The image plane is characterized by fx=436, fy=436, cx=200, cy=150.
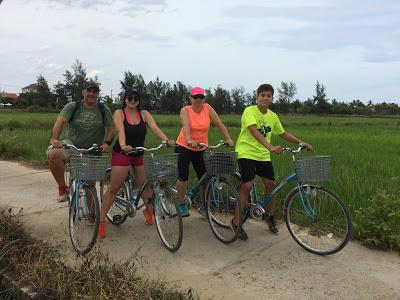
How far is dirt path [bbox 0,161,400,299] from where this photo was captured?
11.8 feet

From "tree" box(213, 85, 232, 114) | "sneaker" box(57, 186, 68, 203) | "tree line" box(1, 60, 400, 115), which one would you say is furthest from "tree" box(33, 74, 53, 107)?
"sneaker" box(57, 186, 68, 203)

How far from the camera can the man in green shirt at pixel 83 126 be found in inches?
200

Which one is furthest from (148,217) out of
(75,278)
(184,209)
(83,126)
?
(75,278)

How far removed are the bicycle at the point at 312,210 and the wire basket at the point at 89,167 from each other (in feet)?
5.20

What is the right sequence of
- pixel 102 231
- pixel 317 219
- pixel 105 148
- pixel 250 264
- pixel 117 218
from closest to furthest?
pixel 250 264 < pixel 317 219 < pixel 102 231 < pixel 105 148 < pixel 117 218

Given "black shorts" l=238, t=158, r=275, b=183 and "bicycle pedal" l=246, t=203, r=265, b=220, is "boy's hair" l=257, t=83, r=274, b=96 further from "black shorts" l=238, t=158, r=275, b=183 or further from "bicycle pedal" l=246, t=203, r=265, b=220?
"bicycle pedal" l=246, t=203, r=265, b=220

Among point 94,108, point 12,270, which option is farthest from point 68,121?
point 12,270

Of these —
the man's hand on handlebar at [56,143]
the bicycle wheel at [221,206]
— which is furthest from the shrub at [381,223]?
the man's hand on handlebar at [56,143]

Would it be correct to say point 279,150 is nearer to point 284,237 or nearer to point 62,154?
point 284,237

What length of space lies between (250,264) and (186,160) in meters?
1.53

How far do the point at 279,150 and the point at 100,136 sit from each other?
2.21m

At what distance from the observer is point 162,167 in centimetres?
452

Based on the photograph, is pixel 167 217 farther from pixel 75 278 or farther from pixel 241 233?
pixel 75 278

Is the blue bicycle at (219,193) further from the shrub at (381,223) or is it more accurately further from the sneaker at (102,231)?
the shrub at (381,223)
